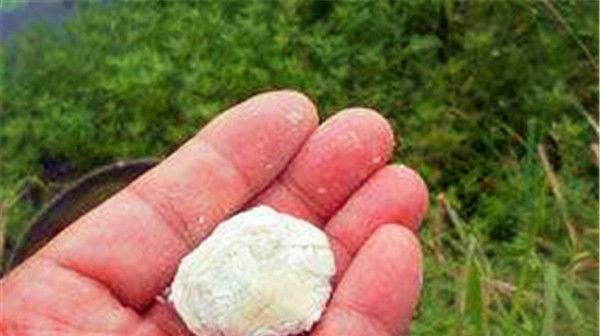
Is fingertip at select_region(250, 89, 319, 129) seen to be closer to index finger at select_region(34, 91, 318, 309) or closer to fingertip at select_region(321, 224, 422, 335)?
index finger at select_region(34, 91, 318, 309)

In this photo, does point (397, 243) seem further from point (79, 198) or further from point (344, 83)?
point (344, 83)

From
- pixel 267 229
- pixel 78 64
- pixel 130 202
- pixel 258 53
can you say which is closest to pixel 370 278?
pixel 267 229

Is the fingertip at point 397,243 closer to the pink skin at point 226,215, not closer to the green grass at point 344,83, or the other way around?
the pink skin at point 226,215

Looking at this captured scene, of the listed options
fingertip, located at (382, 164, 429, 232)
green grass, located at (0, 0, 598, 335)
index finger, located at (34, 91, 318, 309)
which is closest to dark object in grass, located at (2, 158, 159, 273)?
green grass, located at (0, 0, 598, 335)

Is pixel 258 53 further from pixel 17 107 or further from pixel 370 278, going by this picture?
pixel 370 278

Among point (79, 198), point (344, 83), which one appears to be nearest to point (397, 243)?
point (79, 198)

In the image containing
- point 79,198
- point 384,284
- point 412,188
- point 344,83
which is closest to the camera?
point 384,284
